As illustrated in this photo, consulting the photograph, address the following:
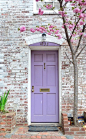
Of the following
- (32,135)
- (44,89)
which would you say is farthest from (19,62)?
A: (32,135)

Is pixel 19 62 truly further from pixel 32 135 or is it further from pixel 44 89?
pixel 32 135

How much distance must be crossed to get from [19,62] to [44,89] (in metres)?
1.14

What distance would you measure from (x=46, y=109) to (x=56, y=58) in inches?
64.3

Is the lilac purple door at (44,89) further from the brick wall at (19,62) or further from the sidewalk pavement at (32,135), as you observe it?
the sidewalk pavement at (32,135)

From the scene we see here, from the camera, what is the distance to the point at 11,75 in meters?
4.04

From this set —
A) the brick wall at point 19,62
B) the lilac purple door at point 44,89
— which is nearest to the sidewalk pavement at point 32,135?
the brick wall at point 19,62

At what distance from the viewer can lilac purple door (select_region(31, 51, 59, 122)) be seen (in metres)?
4.20

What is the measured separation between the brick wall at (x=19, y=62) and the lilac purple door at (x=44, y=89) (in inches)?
11.7

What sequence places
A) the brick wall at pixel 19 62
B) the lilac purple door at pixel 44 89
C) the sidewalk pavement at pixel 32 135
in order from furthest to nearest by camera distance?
the lilac purple door at pixel 44 89, the brick wall at pixel 19 62, the sidewalk pavement at pixel 32 135

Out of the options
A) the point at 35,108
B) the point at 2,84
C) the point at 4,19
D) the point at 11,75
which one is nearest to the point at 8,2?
the point at 4,19

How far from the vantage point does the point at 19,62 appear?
4043mm

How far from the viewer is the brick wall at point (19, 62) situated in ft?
13.1

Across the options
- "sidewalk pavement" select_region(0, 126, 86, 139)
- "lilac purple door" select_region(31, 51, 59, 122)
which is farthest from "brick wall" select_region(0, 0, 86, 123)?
"sidewalk pavement" select_region(0, 126, 86, 139)

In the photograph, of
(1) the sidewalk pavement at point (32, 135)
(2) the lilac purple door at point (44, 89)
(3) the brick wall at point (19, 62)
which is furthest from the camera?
(2) the lilac purple door at point (44, 89)
